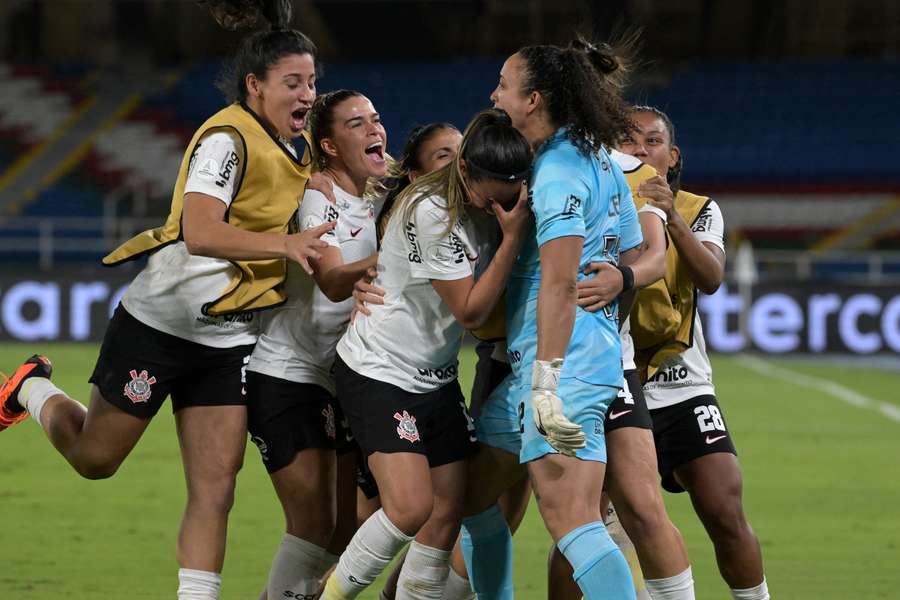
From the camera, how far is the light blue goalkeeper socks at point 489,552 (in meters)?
5.09

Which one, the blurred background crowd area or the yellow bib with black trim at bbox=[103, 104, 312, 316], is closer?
the yellow bib with black trim at bbox=[103, 104, 312, 316]

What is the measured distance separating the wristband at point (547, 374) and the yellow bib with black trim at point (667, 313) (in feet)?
3.21

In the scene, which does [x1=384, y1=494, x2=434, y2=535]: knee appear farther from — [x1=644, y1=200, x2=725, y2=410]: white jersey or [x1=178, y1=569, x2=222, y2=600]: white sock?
[x1=644, y1=200, x2=725, y2=410]: white jersey

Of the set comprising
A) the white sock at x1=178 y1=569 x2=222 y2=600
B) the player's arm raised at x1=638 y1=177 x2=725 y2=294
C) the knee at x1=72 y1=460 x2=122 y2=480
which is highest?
the player's arm raised at x1=638 y1=177 x2=725 y2=294

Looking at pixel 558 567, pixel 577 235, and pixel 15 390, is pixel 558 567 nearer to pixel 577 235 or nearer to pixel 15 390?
pixel 577 235

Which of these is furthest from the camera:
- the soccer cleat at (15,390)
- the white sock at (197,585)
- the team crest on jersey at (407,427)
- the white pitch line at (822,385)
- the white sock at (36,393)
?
the white pitch line at (822,385)

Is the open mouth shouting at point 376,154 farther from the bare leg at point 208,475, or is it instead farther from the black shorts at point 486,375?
the bare leg at point 208,475

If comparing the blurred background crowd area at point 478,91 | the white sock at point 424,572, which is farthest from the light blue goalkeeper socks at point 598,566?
the blurred background crowd area at point 478,91

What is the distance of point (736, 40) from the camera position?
31.8m

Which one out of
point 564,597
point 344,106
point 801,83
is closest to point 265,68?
point 344,106

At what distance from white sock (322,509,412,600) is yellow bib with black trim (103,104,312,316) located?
0.96m

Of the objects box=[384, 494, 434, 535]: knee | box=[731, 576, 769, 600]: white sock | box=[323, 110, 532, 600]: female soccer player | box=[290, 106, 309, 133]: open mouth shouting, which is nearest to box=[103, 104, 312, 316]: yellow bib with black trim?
box=[290, 106, 309, 133]: open mouth shouting

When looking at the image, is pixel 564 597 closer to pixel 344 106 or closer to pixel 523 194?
pixel 523 194

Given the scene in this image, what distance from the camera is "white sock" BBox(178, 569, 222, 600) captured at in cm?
500
